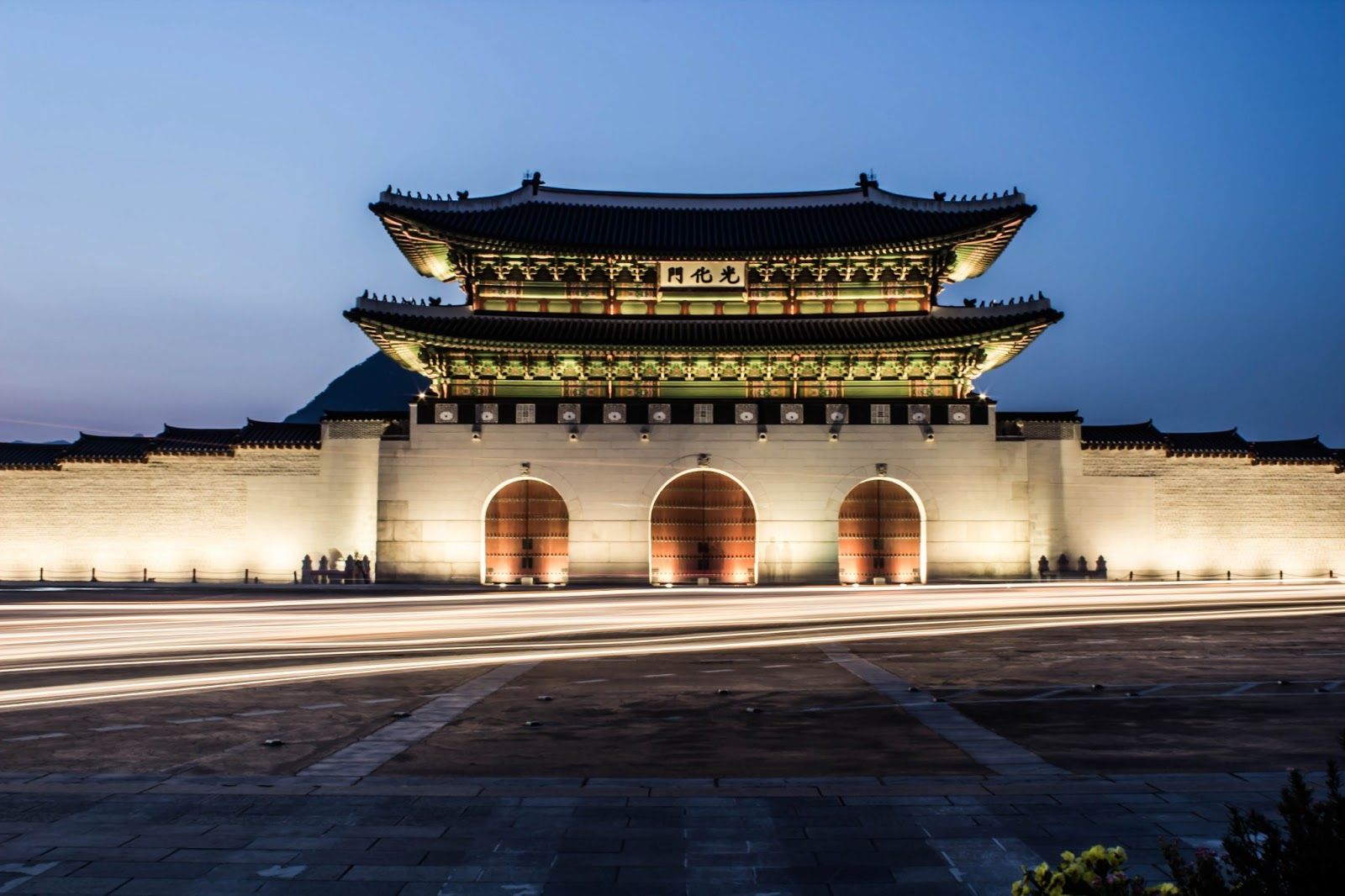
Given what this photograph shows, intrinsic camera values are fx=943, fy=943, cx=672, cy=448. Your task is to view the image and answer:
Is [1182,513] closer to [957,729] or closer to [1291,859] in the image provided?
[957,729]

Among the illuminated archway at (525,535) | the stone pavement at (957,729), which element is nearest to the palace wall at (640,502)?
the illuminated archway at (525,535)

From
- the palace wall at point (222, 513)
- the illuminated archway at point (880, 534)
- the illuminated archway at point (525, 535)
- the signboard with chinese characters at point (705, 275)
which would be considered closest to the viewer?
the illuminated archway at point (525, 535)

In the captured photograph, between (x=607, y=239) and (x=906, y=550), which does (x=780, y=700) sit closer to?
(x=906, y=550)

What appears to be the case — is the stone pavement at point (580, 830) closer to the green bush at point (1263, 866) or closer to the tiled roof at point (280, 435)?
the green bush at point (1263, 866)

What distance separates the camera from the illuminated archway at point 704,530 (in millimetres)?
35062

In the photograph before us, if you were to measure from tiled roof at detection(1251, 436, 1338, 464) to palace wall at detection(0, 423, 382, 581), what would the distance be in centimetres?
3404

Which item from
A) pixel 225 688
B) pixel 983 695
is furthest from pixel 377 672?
pixel 983 695

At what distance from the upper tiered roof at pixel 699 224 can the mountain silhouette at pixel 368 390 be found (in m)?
138

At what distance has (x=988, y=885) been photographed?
18.5ft

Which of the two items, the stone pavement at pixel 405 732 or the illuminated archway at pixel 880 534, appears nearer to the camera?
the stone pavement at pixel 405 732

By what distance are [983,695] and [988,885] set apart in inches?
297

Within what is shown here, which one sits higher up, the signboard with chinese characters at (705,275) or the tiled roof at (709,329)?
the signboard with chinese characters at (705,275)

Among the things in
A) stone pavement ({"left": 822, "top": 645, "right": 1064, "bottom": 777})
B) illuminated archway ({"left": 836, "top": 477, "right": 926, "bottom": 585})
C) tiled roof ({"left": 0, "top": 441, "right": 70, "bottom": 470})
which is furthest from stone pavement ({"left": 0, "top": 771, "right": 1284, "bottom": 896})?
tiled roof ({"left": 0, "top": 441, "right": 70, "bottom": 470})

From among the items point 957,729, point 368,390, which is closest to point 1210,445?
point 957,729
